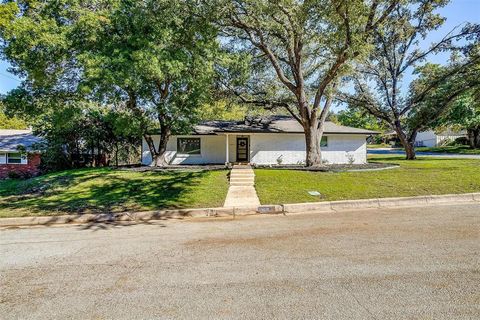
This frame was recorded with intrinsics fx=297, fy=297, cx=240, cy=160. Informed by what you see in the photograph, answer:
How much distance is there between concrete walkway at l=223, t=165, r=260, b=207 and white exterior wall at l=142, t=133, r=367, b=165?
7.24 meters

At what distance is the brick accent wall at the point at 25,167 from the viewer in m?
21.2

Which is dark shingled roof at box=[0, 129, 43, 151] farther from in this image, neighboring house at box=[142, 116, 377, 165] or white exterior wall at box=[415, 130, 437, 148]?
white exterior wall at box=[415, 130, 437, 148]

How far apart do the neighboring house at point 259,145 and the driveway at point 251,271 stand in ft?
47.7

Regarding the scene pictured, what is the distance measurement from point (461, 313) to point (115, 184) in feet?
38.9

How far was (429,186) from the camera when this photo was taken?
404 inches

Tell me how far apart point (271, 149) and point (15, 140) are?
64.3 ft

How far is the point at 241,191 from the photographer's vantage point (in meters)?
10.9

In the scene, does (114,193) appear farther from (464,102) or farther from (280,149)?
(464,102)

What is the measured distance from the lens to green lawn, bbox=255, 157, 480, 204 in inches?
379

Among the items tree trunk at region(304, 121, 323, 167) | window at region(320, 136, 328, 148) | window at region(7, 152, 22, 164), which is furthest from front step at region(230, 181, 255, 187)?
window at region(7, 152, 22, 164)

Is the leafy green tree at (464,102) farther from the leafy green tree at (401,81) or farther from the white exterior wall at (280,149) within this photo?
the white exterior wall at (280,149)

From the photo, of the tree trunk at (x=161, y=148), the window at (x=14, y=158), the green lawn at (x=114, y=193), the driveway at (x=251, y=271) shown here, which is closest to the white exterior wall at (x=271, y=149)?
the tree trunk at (x=161, y=148)

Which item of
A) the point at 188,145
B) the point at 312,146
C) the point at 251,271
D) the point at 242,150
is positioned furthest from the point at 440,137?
the point at 251,271

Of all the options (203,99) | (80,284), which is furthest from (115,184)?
(80,284)
